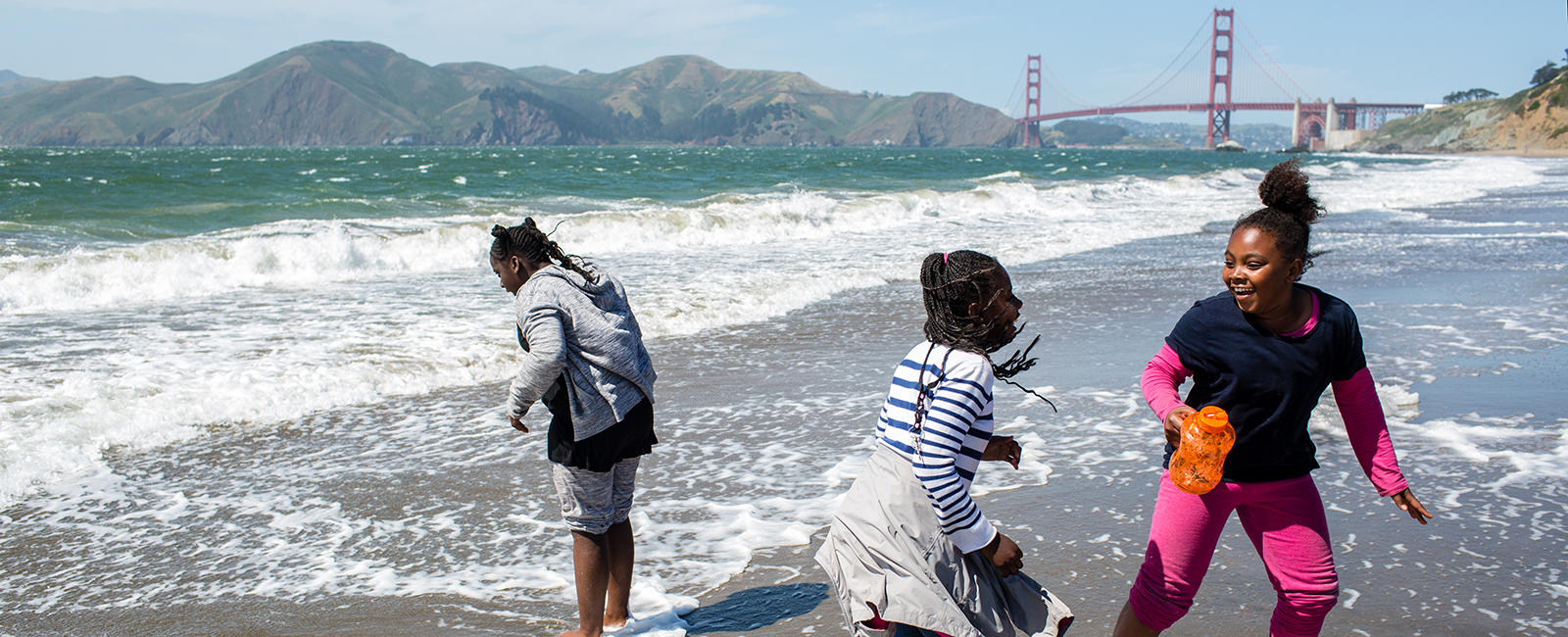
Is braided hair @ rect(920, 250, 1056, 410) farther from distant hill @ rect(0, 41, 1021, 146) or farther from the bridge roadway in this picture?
distant hill @ rect(0, 41, 1021, 146)

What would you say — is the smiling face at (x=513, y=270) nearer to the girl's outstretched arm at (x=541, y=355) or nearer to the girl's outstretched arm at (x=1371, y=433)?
the girl's outstretched arm at (x=541, y=355)

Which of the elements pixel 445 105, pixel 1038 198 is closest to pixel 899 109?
pixel 445 105

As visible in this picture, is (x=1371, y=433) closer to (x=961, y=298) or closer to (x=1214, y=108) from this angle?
(x=961, y=298)

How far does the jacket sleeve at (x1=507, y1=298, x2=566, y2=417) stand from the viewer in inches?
105

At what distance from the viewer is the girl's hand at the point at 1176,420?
86.7 inches

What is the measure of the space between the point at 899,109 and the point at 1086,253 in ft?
624

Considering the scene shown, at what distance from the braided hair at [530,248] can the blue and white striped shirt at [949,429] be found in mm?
1142

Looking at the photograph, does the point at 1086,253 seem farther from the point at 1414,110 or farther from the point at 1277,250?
the point at 1414,110

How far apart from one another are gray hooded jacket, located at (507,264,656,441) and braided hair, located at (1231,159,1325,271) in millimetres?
1528

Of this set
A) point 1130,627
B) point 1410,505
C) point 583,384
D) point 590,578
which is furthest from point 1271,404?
point 590,578

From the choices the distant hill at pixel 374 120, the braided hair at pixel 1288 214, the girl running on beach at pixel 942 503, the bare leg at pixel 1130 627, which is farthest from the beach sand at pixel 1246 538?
the distant hill at pixel 374 120

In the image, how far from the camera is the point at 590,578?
293 cm

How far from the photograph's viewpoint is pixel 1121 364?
6.55 metres

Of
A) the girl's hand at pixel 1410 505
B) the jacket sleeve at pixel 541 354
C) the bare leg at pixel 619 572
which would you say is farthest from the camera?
the bare leg at pixel 619 572
